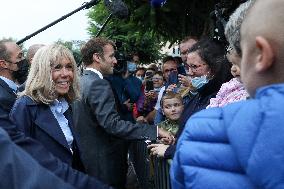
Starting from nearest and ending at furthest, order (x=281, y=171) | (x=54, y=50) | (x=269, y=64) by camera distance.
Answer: (x=281, y=171) < (x=269, y=64) < (x=54, y=50)

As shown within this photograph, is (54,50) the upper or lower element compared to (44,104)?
upper

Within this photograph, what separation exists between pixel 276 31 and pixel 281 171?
1.00 feet

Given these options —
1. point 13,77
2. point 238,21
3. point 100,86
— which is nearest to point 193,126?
point 238,21

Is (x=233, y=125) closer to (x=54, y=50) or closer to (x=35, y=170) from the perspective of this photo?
(x=35, y=170)

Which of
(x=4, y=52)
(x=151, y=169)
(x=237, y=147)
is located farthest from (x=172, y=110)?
(x=237, y=147)

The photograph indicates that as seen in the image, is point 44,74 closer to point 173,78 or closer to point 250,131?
point 250,131

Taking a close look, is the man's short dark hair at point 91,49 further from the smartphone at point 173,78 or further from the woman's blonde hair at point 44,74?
the smartphone at point 173,78

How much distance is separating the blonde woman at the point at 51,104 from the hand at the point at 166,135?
0.87 metres

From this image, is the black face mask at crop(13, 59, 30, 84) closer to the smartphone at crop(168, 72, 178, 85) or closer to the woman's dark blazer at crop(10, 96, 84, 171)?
the smartphone at crop(168, 72, 178, 85)

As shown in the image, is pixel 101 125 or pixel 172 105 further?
pixel 172 105

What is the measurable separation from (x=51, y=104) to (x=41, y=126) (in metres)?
0.23

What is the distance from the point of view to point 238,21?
5.61 ft

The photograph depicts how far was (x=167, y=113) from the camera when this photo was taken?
4.05m

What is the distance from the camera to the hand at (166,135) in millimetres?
3564
